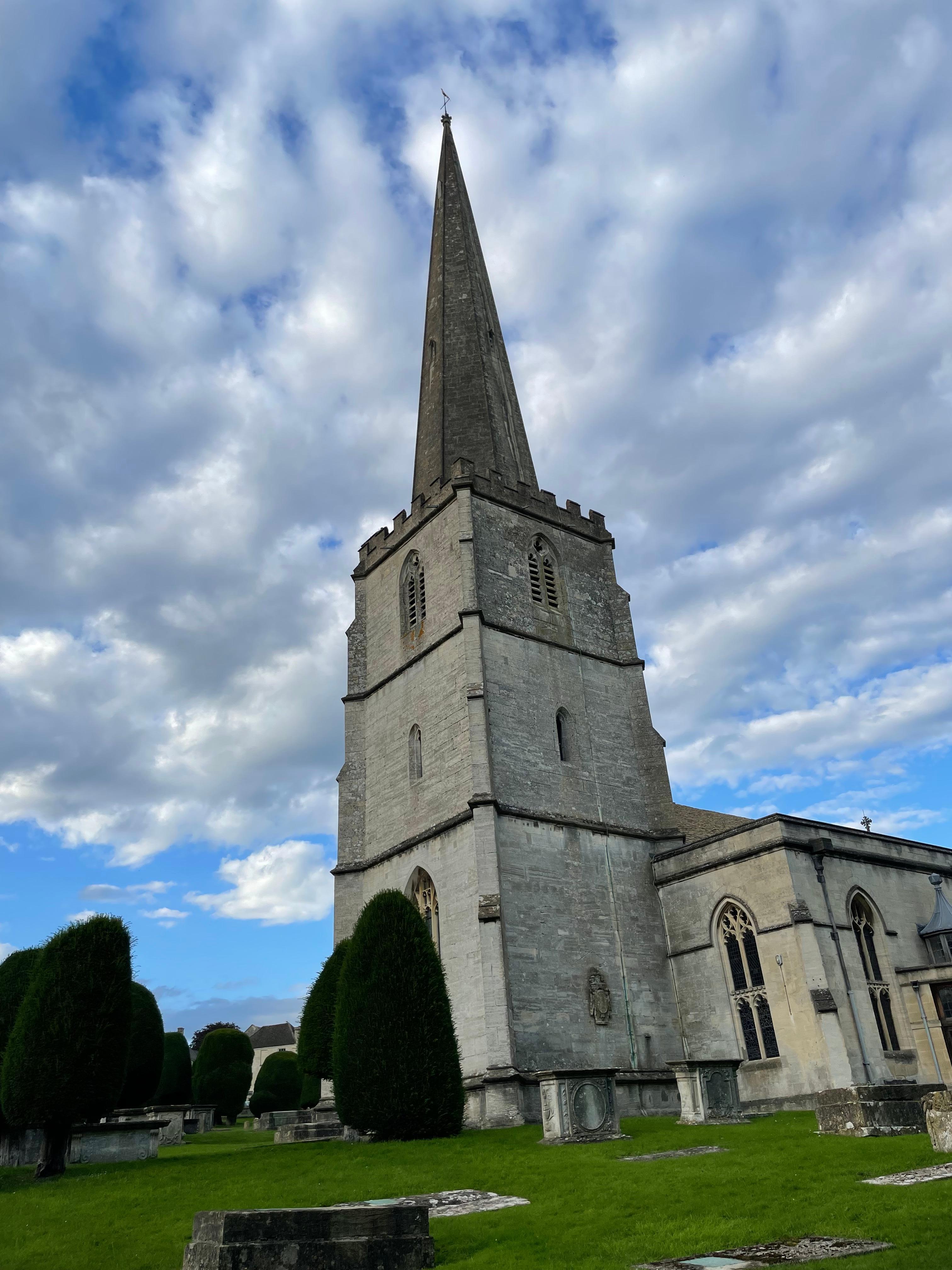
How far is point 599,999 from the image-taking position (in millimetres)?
23078

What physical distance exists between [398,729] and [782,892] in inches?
459

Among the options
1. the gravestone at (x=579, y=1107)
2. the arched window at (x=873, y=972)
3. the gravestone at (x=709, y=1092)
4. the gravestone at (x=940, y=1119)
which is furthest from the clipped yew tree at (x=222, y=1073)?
the gravestone at (x=940, y=1119)

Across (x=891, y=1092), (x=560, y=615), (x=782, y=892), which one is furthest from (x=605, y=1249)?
(x=560, y=615)

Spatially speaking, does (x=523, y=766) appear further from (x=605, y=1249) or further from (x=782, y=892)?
(x=605, y=1249)

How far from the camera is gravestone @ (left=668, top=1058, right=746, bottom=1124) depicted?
17.0m

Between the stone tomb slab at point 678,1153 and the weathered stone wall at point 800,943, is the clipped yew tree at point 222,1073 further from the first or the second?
the stone tomb slab at point 678,1153

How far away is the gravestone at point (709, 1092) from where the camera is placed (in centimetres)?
1697

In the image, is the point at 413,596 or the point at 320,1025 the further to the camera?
the point at 413,596

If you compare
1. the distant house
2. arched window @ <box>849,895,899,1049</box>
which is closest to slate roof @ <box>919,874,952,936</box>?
arched window @ <box>849,895,899,1049</box>

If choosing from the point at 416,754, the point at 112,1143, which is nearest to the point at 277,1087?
the point at 416,754

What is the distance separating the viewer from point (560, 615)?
2867 centimetres

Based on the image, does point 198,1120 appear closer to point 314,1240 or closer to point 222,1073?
point 222,1073

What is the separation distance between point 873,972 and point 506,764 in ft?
33.6

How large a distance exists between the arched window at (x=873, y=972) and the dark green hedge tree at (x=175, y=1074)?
28.7 meters
